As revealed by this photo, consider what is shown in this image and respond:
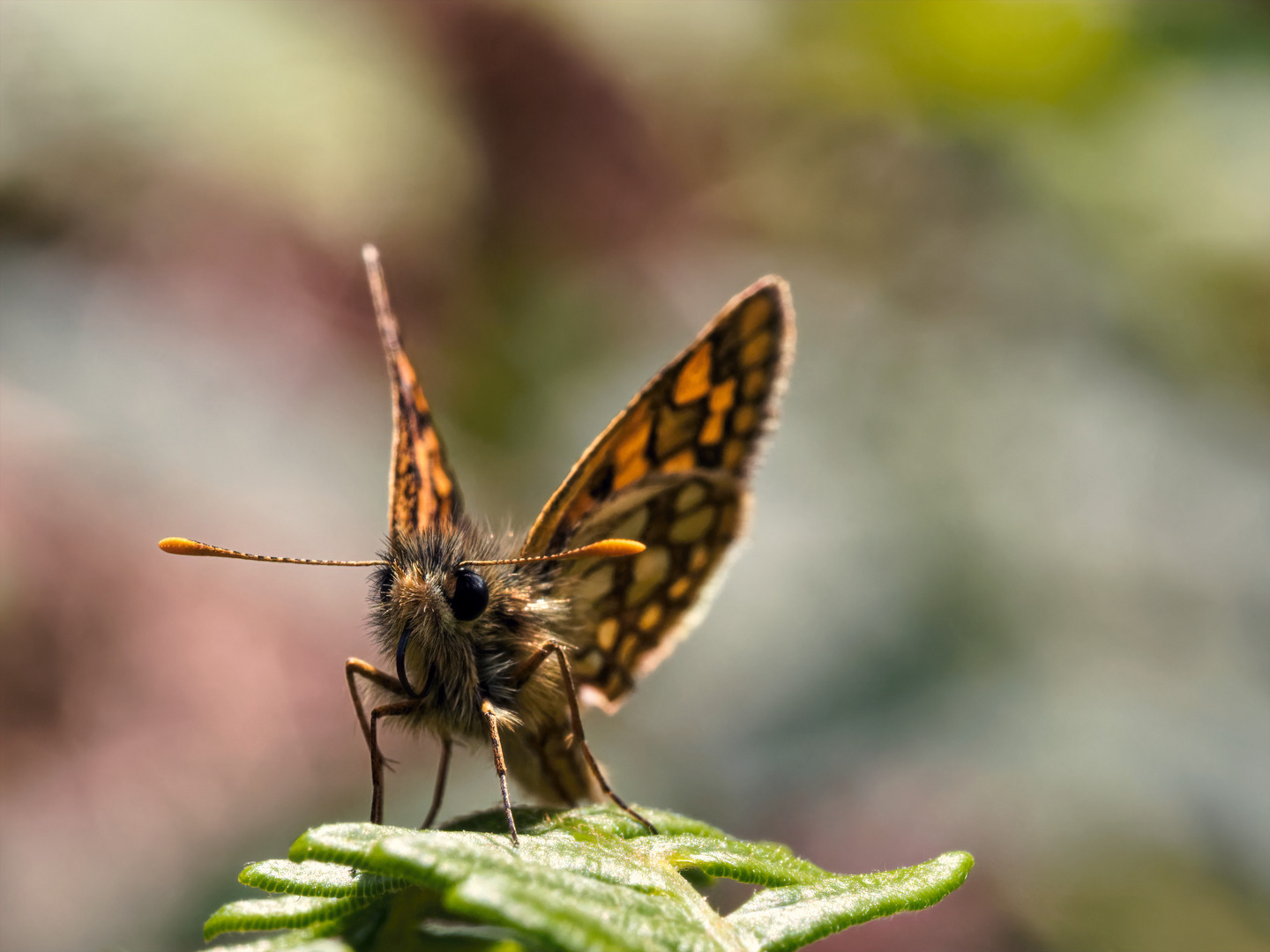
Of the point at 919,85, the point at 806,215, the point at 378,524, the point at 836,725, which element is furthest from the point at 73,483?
the point at 919,85

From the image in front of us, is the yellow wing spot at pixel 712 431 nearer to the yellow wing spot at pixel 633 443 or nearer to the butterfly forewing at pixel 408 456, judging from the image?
the yellow wing spot at pixel 633 443

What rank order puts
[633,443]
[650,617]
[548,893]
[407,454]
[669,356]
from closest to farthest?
[548,893] → [407,454] → [633,443] → [650,617] → [669,356]

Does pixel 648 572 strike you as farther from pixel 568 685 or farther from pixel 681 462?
pixel 568 685

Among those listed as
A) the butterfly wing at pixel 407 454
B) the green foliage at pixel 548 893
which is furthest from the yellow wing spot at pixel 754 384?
the green foliage at pixel 548 893

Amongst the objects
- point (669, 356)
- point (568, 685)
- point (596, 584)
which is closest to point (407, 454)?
point (596, 584)

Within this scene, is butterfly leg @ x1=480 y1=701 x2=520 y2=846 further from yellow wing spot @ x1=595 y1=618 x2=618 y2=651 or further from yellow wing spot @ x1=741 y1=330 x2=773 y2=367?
yellow wing spot @ x1=741 y1=330 x2=773 y2=367

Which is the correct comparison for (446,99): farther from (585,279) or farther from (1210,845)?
(1210,845)

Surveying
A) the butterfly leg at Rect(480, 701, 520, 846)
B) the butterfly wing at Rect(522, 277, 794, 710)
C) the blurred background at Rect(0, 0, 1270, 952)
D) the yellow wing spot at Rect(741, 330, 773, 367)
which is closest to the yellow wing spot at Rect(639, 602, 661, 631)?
the butterfly wing at Rect(522, 277, 794, 710)
